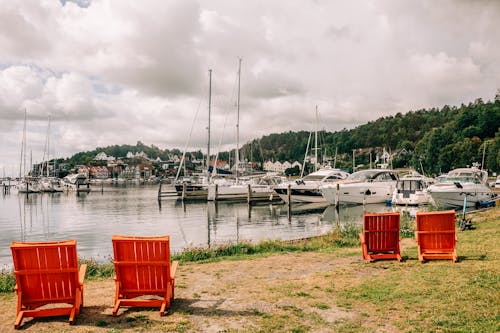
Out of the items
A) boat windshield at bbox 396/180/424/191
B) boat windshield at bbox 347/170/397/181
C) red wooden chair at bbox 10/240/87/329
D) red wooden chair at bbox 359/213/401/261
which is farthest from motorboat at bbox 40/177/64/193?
red wooden chair at bbox 10/240/87/329

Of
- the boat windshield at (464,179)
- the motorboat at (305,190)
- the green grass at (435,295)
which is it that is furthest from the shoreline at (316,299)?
the motorboat at (305,190)

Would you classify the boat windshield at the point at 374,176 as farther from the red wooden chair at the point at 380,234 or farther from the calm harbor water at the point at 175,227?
the red wooden chair at the point at 380,234

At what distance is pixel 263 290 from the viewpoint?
25.7ft

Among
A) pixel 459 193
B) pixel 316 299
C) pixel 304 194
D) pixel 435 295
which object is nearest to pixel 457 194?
pixel 459 193

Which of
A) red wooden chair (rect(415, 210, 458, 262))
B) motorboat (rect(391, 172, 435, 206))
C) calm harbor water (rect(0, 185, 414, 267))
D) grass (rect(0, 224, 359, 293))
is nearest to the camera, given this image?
red wooden chair (rect(415, 210, 458, 262))

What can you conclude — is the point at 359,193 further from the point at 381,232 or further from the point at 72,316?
the point at 72,316

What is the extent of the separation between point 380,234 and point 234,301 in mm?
4892

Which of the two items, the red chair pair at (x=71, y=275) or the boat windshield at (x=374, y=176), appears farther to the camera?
the boat windshield at (x=374, y=176)

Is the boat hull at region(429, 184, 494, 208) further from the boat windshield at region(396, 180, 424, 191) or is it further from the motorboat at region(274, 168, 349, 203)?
the motorboat at region(274, 168, 349, 203)

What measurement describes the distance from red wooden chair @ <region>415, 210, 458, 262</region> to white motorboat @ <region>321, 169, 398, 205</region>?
113 feet

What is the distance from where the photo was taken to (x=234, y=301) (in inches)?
282

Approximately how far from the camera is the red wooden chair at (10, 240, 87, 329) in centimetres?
617

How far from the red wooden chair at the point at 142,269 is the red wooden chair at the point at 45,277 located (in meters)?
0.67

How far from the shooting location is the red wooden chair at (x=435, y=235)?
32.0 feet
